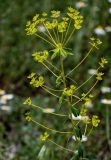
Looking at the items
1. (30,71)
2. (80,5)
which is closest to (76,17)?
(30,71)

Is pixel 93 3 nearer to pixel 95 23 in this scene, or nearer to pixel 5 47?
pixel 95 23

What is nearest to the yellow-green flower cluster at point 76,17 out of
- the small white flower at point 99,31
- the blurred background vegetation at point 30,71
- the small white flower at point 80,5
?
the blurred background vegetation at point 30,71

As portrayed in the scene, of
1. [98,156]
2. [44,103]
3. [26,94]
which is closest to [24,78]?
[26,94]

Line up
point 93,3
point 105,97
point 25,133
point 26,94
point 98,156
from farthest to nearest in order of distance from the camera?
point 93,3 < point 26,94 < point 105,97 < point 25,133 < point 98,156

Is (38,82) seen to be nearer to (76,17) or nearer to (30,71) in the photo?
(76,17)

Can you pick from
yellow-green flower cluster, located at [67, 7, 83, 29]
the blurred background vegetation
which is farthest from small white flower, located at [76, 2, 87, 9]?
yellow-green flower cluster, located at [67, 7, 83, 29]

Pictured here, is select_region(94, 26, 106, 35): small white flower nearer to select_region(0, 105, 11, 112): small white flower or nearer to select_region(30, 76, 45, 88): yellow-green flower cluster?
select_region(0, 105, 11, 112): small white flower

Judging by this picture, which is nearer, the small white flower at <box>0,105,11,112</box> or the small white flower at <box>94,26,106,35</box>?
the small white flower at <box>0,105,11,112</box>

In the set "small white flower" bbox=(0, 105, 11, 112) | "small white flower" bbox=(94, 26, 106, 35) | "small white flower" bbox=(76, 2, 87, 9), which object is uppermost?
"small white flower" bbox=(76, 2, 87, 9)

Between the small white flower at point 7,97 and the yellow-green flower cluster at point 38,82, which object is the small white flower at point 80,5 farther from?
the yellow-green flower cluster at point 38,82
